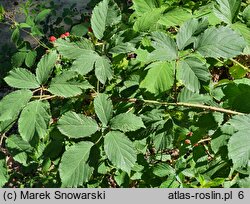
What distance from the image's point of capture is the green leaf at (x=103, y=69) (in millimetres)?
1144

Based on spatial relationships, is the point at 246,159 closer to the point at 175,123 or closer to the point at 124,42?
the point at 175,123

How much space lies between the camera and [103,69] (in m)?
1.16

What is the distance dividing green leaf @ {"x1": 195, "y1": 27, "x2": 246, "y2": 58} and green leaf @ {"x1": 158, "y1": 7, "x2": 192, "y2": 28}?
210mm

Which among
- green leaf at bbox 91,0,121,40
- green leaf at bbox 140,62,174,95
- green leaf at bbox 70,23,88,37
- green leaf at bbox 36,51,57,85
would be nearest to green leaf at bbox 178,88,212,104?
green leaf at bbox 140,62,174,95

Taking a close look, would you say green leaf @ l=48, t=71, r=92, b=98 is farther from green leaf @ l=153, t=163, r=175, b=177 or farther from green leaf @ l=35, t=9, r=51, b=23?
green leaf @ l=35, t=9, r=51, b=23

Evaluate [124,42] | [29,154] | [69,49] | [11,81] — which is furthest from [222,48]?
[29,154]

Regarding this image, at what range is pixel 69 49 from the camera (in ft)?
3.80

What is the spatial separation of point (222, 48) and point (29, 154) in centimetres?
82

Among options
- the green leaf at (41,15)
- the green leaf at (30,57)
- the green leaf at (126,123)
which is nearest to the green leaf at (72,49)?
the green leaf at (126,123)

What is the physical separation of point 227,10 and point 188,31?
0.18 m

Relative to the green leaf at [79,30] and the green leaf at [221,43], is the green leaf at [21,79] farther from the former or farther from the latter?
the green leaf at [79,30]

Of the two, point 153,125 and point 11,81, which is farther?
point 153,125

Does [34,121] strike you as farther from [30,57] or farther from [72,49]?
[30,57]

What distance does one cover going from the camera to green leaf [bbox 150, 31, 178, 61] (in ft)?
3.55
